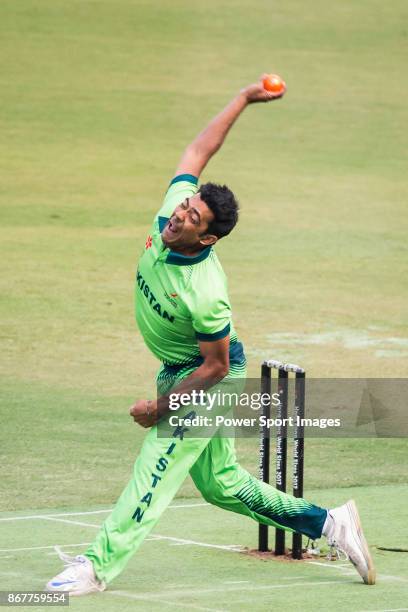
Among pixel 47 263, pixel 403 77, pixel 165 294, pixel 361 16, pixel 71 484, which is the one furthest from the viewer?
pixel 361 16

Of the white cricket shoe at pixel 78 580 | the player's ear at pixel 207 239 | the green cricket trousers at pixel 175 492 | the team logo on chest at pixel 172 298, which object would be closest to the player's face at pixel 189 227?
the player's ear at pixel 207 239

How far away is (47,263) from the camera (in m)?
21.4

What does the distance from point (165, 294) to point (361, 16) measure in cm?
2659

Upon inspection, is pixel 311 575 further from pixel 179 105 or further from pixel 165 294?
pixel 179 105

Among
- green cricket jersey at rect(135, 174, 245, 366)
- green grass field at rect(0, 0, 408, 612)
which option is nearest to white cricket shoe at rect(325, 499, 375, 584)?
green grass field at rect(0, 0, 408, 612)

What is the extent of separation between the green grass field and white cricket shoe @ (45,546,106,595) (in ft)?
0.27

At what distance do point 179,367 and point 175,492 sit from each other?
61 cm

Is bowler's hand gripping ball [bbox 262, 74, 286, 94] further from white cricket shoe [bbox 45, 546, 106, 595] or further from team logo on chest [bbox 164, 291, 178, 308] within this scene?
white cricket shoe [bbox 45, 546, 106, 595]

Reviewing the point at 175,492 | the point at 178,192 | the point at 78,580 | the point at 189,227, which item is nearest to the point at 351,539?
the point at 175,492

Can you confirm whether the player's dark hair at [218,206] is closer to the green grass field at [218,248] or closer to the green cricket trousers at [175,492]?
the green cricket trousers at [175,492]

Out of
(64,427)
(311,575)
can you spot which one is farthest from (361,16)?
(311,575)

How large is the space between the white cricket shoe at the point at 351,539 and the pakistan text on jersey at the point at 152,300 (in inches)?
56.5

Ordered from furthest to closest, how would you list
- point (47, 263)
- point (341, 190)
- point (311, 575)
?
1. point (341, 190)
2. point (47, 263)
3. point (311, 575)

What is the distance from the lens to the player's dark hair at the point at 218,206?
7.70m
